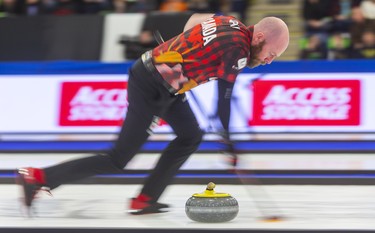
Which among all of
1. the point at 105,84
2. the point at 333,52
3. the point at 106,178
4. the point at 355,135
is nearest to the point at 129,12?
the point at 105,84

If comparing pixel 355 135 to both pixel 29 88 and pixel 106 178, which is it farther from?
pixel 29 88

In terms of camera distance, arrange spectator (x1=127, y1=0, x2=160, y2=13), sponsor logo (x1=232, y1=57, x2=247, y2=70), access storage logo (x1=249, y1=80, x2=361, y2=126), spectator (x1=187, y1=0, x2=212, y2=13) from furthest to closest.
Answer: spectator (x1=127, y1=0, x2=160, y2=13) < spectator (x1=187, y1=0, x2=212, y2=13) < access storage logo (x1=249, y1=80, x2=361, y2=126) < sponsor logo (x1=232, y1=57, x2=247, y2=70)

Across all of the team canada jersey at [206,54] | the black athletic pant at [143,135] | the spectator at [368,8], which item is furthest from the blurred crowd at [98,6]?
the team canada jersey at [206,54]

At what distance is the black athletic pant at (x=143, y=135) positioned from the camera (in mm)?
5078

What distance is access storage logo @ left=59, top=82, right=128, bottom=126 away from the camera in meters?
10.1

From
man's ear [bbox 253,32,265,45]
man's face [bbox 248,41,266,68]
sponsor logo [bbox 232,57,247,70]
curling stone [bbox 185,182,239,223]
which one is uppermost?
man's ear [bbox 253,32,265,45]

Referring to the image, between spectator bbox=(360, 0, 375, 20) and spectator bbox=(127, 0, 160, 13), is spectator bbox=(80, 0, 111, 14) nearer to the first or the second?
spectator bbox=(127, 0, 160, 13)

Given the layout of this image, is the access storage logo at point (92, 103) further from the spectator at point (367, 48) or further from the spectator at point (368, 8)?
the spectator at point (368, 8)

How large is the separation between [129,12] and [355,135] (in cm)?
464

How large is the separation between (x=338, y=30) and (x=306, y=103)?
8.19 feet

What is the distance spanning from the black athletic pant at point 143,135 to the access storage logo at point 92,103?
190 inches

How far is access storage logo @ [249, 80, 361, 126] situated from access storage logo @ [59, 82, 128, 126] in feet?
5.98

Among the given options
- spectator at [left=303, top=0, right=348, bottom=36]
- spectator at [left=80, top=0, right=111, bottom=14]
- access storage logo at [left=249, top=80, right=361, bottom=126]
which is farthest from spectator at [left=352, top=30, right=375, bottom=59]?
spectator at [left=80, top=0, right=111, bottom=14]

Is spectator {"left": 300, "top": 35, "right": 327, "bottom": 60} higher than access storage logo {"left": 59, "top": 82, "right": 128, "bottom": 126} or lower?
higher
